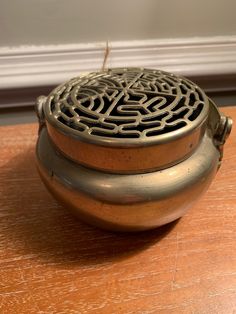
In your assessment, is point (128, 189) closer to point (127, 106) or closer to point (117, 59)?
point (127, 106)

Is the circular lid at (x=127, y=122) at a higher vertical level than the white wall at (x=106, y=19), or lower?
higher

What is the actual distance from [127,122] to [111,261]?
0.18 m

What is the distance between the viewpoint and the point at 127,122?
1.32 ft

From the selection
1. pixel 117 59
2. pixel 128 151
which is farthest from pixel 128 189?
pixel 117 59

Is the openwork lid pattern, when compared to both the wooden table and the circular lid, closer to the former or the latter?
the circular lid

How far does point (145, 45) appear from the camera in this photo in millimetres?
901

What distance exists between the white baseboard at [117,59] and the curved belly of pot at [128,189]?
1.49ft

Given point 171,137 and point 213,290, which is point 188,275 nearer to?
point 213,290

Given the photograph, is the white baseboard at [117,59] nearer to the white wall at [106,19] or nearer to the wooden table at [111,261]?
the white wall at [106,19]

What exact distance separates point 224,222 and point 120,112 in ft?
0.75

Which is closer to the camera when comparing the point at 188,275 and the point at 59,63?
the point at 188,275

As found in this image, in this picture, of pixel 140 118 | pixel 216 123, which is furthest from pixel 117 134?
pixel 216 123

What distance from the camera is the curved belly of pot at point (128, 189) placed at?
1.29 feet

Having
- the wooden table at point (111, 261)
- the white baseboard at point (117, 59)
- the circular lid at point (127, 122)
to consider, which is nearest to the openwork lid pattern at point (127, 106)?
the circular lid at point (127, 122)
